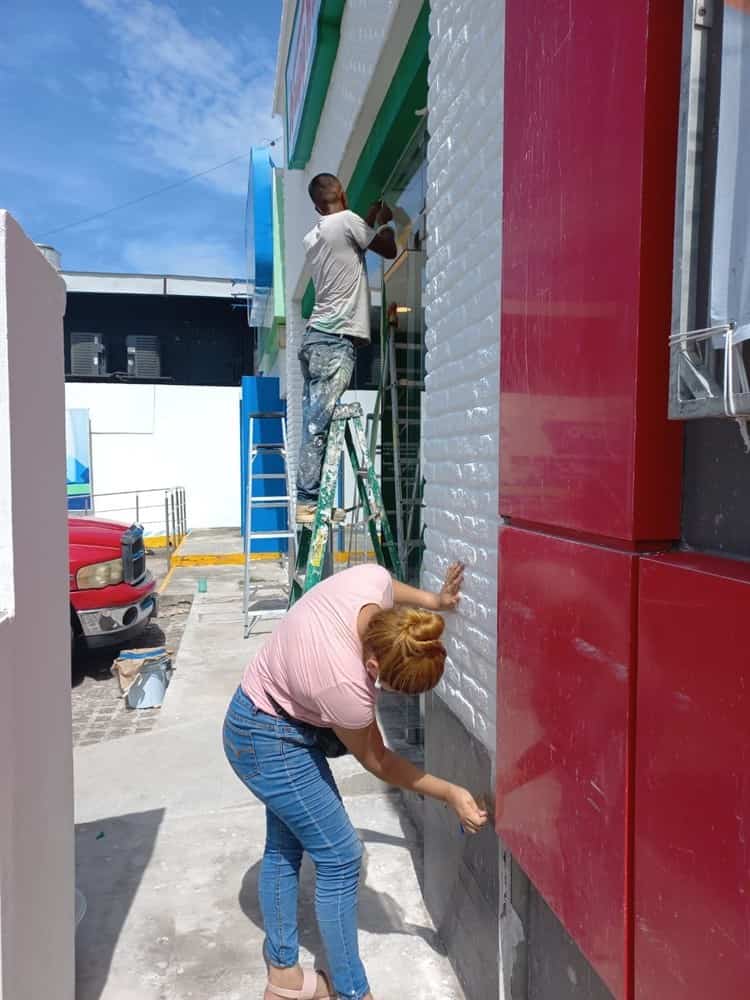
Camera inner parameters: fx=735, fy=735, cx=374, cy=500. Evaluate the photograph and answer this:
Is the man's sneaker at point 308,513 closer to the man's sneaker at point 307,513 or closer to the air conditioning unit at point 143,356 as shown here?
the man's sneaker at point 307,513

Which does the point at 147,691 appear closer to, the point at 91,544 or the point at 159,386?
the point at 91,544

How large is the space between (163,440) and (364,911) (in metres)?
16.4

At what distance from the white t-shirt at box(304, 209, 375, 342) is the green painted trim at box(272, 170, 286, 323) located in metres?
5.29

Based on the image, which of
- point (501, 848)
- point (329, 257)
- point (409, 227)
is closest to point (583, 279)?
point (501, 848)

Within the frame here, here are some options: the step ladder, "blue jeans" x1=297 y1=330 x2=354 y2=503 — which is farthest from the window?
the step ladder

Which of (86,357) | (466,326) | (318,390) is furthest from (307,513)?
(86,357)

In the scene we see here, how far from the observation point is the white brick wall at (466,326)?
79.5 inches

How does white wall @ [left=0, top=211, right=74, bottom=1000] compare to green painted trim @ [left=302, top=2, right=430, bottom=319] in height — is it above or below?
below

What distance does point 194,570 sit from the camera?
1256 centimetres

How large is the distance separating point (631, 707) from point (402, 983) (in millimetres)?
1945

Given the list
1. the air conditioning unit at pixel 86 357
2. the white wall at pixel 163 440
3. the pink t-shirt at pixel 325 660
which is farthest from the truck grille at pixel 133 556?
the air conditioning unit at pixel 86 357

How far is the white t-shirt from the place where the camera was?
3930 millimetres

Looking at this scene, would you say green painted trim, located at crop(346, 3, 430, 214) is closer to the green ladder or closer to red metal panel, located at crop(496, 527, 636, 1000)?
the green ladder

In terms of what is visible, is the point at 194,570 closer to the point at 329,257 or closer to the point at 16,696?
the point at 329,257
